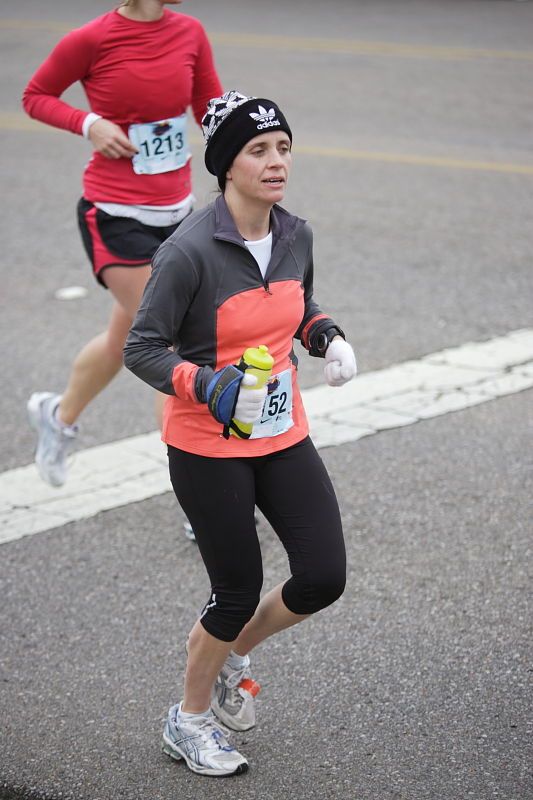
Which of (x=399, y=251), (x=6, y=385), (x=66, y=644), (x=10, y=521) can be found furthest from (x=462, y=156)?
(x=66, y=644)

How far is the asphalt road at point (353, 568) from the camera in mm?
3320

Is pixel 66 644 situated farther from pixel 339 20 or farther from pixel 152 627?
pixel 339 20

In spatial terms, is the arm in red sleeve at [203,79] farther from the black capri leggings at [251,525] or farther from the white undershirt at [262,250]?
the black capri leggings at [251,525]

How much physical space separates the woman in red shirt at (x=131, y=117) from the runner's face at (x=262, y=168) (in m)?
1.43

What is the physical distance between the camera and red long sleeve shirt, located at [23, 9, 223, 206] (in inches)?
174

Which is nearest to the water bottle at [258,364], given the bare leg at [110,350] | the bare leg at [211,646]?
the bare leg at [211,646]

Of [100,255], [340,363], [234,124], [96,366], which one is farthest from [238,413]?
[96,366]

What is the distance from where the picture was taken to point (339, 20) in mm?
17734

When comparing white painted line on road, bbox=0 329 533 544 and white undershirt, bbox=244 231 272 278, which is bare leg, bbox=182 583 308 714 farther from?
white painted line on road, bbox=0 329 533 544

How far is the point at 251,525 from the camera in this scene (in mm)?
3168

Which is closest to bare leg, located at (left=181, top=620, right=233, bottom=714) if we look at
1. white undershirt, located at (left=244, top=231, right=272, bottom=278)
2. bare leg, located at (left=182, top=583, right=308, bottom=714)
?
bare leg, located at (left=182, top=583, right=308, bottom=714)

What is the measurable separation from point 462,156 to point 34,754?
7967mm

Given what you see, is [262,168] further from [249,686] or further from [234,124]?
[249,686]

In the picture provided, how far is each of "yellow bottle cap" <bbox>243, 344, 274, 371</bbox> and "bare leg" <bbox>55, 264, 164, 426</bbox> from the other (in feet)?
5.53
